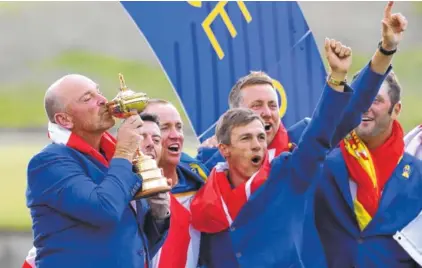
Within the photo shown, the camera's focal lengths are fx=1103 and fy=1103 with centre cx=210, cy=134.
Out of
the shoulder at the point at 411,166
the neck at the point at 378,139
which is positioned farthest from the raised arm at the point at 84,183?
the shoulder at the point at 411,166

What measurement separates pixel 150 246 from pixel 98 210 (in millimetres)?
503

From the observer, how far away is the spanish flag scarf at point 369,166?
14.2 ft

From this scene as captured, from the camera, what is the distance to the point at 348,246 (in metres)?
4.39

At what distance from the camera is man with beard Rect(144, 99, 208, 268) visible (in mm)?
4352

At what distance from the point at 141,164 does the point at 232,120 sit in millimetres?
455

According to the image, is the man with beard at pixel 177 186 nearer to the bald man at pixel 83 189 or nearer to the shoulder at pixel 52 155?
the bald man at pixel 83 189

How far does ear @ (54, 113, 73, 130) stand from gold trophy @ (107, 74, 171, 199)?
0.51 feet

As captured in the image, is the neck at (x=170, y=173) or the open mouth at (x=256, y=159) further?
the neck at (x=170, y=173)

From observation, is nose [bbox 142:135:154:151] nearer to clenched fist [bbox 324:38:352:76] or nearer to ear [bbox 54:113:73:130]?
ear [bbox 54:113:73:130]

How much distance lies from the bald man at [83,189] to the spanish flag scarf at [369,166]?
35.1 inches

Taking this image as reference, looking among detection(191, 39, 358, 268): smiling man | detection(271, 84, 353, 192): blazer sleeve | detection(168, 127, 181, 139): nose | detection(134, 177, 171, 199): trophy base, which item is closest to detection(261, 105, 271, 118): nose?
detection(191, 39, 358, 268): smiling man

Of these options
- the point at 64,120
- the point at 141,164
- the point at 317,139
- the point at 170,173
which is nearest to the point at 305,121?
the point at 170,173

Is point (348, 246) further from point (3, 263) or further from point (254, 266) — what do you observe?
point (3, 263)

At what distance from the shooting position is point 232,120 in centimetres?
421
